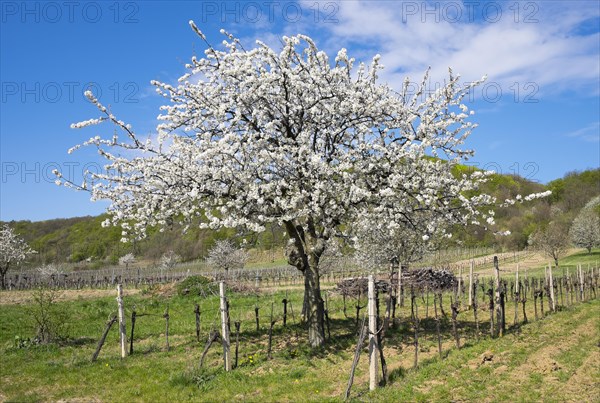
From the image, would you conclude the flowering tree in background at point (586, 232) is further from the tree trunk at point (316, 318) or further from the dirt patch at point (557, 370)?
the tree trunk at point (316, 318)

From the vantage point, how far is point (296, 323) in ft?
64.0

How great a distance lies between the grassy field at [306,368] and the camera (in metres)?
10.1

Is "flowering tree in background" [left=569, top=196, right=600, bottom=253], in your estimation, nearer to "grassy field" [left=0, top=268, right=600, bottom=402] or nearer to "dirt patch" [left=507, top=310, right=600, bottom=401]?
"grassy field" [left=0, top=268, right=600, bottom=402]

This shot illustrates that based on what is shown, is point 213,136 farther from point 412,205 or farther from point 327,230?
point 412,205

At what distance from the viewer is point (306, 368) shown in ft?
39.7

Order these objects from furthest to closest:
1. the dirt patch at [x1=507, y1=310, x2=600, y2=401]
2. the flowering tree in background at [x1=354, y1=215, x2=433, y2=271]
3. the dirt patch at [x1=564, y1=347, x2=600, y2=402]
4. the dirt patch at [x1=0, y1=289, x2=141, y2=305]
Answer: the dirt patch at [x1=0, y1=289, x2=141, y2=305], the flowering tree in background at [x1=354, y1=215, x2=433, y2=271], the dirt patch at [x1=507, y1=310, x2=600, y2=401], the dirt patch at [x1=564, y1=347, x2=600, y2=402]

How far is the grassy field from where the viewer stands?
1014cm

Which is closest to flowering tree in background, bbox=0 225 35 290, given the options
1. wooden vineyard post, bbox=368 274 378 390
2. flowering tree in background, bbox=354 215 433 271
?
flowering tree in background, bbox=354 215 433 271

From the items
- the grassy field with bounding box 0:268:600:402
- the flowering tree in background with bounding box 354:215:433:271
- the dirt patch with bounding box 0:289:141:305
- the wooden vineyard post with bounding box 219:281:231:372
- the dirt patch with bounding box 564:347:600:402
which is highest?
the flowering tree in background with bounding box 354:215:433:271

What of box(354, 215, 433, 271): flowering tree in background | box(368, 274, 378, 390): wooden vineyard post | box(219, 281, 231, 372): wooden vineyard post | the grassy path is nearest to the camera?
the grassy path

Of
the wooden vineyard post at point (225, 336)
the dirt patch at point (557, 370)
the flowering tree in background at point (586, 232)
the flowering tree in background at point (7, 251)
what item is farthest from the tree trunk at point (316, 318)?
the flowering tree in background at point (586, 232)

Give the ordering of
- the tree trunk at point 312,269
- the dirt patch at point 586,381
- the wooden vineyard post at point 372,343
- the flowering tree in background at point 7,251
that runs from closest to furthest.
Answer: the dirt patch at point 586,381
the wooden vineyard post at point 372,343
the tree trunk at point 312,269
the flowering tree in background at point 7,251

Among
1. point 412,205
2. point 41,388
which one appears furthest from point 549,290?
point 41,388

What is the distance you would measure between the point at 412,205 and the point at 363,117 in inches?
129
